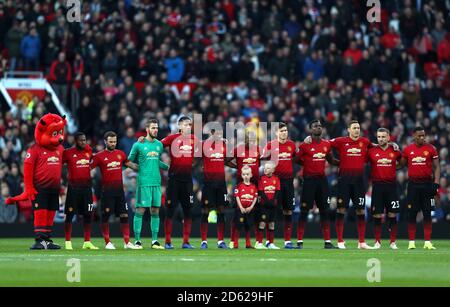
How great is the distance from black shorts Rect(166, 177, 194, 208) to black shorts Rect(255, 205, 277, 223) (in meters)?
1.48

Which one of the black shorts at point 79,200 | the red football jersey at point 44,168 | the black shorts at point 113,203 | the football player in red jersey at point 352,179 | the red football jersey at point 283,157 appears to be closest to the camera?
the red football jersey at point 44,168

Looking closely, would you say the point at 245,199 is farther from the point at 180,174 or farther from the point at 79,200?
the point at 79,200

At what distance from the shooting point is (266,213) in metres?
25.7

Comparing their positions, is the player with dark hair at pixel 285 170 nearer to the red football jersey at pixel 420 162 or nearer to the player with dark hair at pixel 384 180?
the player with dark hair at pixel 384 180

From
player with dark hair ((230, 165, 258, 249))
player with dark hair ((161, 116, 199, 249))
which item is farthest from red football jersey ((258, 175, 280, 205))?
player with dark hair ((161, 116, 199, 249))

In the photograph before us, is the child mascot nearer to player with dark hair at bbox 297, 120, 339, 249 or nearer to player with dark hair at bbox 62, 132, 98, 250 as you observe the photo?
player with dark hair at bbox 62, 132, 98, 250

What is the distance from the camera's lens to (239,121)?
3516cm

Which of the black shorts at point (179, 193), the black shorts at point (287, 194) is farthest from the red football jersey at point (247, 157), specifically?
the black shorts at point (179, 193)

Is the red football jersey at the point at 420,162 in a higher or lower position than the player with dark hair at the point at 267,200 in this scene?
higher

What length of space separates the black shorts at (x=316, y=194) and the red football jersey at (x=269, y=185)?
0.64 metres

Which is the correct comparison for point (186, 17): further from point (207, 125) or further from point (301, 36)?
point (207, 125)

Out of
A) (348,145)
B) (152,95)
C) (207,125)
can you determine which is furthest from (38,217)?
(152,95)

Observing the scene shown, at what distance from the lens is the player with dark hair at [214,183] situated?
2581cm

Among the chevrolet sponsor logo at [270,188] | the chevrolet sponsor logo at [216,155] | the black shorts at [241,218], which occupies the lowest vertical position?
the black shorts at [241,218]
